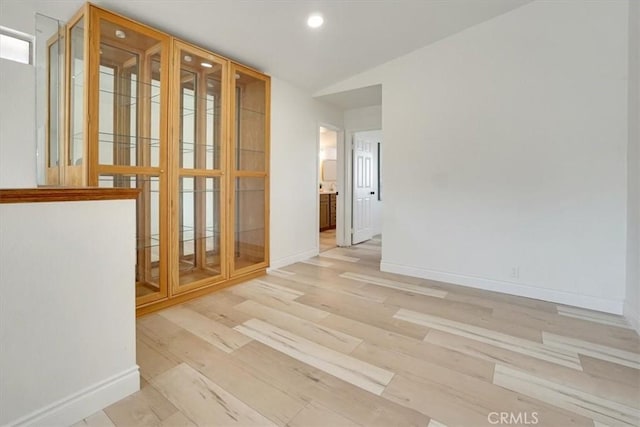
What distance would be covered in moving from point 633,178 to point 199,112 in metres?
4.19

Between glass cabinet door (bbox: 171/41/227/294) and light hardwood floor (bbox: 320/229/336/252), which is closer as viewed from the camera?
glass cabinet door (bbox: 171/41/227/294)

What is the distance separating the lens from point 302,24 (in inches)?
117

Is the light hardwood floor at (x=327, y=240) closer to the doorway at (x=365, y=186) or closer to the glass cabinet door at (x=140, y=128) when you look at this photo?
the doorway at (x=365, y=186)

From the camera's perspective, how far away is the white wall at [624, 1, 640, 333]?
8.10ft

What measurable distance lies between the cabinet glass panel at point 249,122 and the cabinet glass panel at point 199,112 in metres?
0.28

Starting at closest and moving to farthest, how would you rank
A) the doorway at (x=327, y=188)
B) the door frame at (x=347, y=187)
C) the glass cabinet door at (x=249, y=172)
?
the glass cabinet door at (x=249, y=172) < the door frame at (x=347, y=187) < the doorway at (x=327, y=188)

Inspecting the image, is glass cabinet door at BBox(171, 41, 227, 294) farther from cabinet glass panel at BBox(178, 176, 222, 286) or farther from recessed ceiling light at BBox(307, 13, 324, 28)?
recessed ceiling light at BBox(307, 13, 324, 28)

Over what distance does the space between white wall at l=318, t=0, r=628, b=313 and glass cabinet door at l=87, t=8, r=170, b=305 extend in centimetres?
271

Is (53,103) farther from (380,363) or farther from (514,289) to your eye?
(514,289)

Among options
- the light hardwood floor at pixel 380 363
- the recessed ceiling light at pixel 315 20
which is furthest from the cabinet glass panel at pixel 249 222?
the recessed ceiling light at pixel 315 20

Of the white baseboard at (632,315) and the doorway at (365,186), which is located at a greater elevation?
the doorway at (365,186)

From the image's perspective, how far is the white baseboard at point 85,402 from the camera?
1330 millimetres

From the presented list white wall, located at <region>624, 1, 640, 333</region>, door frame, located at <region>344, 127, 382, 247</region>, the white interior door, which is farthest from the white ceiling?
the white interior door

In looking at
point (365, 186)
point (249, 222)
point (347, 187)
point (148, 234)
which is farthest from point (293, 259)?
point (365, 186)
